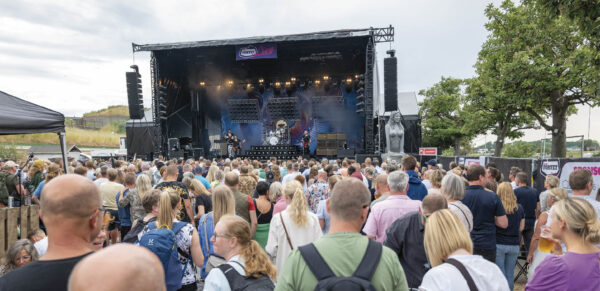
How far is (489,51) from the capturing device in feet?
57.2

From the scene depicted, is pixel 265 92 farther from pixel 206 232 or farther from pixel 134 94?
pixel 206 232

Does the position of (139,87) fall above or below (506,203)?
above

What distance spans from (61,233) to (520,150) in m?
42.8

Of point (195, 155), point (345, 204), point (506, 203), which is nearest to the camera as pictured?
point (345, 204)

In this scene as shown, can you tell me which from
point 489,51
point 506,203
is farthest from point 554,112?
point 506,203

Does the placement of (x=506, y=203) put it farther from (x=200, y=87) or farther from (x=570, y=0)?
(x=200, y=87)

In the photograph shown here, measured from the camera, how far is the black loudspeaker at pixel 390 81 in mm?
15159

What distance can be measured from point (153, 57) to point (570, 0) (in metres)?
15.6

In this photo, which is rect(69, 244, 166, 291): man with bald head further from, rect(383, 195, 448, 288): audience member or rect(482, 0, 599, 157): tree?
rect(482, 0, 599, 157): tree

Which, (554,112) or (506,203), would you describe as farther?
(554,112)

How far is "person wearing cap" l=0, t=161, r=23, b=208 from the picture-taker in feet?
16.3

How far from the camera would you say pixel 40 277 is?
1.32 metres

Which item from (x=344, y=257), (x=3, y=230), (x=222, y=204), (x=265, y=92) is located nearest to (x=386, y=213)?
(x=222, y=204)

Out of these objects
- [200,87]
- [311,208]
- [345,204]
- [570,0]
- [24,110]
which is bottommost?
[311,208]
